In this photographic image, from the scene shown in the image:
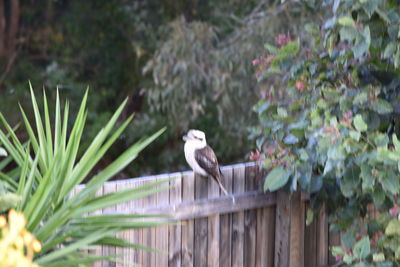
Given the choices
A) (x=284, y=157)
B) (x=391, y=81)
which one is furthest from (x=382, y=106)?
(x=284, y=157)

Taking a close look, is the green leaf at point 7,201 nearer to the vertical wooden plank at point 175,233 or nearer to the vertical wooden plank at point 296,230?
the vertical wooden plank at point 175,233

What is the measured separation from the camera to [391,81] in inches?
201

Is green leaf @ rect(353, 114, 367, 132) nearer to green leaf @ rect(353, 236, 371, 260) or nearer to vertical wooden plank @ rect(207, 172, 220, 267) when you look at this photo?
green leaf @ rect(353, 236, 371, 260)

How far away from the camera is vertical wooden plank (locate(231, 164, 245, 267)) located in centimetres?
550

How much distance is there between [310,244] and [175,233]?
129 centimetres

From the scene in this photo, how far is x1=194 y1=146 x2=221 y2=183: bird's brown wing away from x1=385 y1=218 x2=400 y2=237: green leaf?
3.41ft

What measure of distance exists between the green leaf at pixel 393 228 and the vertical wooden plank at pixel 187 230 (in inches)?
45.1

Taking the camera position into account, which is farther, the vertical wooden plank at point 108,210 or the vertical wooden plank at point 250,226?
the vertical wooden plank at point 250,226

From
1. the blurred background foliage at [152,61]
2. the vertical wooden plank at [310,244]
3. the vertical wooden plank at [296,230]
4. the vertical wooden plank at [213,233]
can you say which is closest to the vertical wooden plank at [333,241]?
the vertical wooden plank at [310,244]

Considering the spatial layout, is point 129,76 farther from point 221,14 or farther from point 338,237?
point 338,237

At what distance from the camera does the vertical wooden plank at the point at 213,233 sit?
17.4ft

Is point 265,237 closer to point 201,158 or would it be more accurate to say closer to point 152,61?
point 201,158

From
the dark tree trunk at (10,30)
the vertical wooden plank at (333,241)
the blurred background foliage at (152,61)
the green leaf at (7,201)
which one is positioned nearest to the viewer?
the green leaf at (7,201)

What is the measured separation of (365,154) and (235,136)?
6.74 meters
